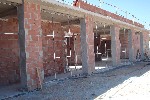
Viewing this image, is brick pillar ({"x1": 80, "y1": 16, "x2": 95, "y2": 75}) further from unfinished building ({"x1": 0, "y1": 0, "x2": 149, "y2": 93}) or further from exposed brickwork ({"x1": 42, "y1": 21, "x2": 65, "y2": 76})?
exposed brickwork ({"x1": 42, "y1": 21, "x2": 65, "y2": 76})

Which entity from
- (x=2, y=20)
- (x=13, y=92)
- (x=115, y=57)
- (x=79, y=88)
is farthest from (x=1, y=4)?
(x=115, y=57)

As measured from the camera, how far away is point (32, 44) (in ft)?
31.2

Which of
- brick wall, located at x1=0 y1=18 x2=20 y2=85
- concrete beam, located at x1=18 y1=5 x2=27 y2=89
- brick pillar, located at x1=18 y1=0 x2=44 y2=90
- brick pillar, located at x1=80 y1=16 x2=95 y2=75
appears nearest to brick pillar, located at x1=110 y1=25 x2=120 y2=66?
brick pillar, located at x1=80 y1=16 x2=95 y2=75

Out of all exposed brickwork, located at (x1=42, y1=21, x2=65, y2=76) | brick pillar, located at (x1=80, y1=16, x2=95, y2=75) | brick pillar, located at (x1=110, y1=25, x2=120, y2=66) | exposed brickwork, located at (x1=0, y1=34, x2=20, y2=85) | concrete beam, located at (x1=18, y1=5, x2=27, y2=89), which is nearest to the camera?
concrete beam, located at (x1=18, y1=5, x2=27, y2=89)

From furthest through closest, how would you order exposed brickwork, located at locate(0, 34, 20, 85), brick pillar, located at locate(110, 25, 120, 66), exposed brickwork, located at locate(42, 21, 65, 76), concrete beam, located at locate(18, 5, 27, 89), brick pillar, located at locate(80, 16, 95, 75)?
brick pillar, located at locate(110, 25, 120, 66) < exposed brickwork, located at locate(42, 21, 65, 76) < brick pillar, located at locate(80, 16, 95, 75) < exposed brickwork, located at locate(0, 34, 20, 85) < concrete beam, located at locate(18, 5, 27, 89)

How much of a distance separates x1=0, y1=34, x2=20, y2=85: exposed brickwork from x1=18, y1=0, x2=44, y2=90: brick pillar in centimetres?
254

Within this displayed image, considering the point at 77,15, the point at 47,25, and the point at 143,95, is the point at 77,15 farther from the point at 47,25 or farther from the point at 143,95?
the point at 143,95

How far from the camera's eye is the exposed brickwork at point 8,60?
11.5 meters

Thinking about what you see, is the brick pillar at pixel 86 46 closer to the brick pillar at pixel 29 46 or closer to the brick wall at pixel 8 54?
the brick wall at pixel 8 54

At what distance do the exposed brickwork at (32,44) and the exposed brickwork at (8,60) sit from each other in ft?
8.49

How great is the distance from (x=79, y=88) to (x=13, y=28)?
4.95m

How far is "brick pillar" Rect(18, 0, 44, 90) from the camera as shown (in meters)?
9.20

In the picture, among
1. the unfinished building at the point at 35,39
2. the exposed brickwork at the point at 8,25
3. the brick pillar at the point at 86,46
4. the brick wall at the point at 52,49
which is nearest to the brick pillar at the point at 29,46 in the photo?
the unfinished building at the point at 35,39

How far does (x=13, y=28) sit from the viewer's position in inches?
477
